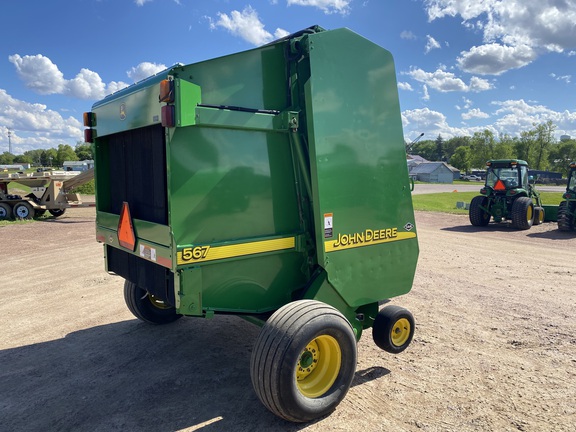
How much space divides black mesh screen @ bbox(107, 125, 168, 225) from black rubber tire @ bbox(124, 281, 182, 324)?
1127mm

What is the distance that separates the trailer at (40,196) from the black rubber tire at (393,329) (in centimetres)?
1578

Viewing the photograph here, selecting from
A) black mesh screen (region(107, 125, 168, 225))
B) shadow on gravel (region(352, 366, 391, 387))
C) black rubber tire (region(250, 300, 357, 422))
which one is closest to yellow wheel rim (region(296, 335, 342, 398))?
black rubber tire (region(250, 300, 357, 422))

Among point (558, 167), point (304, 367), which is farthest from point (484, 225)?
point (558, 167)

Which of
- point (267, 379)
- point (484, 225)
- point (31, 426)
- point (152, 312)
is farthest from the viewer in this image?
point (484, 225)

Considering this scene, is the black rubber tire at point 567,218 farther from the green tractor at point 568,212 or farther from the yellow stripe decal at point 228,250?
the yellow stripe decal at point 228,250

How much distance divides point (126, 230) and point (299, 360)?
1.95 m

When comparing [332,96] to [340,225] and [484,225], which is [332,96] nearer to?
[340,225]

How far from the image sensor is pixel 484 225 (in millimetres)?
15750

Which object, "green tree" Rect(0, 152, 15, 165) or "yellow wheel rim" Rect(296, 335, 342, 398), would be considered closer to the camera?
"yellow wheel rim" Rect(296, 335, 342, 398)

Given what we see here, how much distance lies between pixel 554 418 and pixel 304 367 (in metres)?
2.01

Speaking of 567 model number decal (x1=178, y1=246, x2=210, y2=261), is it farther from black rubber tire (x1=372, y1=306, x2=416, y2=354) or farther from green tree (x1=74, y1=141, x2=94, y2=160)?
green tree (x1=74, y1=141, x2=94, y2=160)

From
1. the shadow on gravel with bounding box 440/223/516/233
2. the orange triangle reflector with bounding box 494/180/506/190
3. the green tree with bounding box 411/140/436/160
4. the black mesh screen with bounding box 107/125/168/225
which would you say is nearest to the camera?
the black mesh screen with bounding box 107/125/168/225

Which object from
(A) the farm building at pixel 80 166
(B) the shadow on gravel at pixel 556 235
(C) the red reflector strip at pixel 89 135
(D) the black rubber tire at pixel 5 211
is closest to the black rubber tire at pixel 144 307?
(C) the red reflector strip at pixel 89 135

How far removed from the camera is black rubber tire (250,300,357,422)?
9.98 ft
